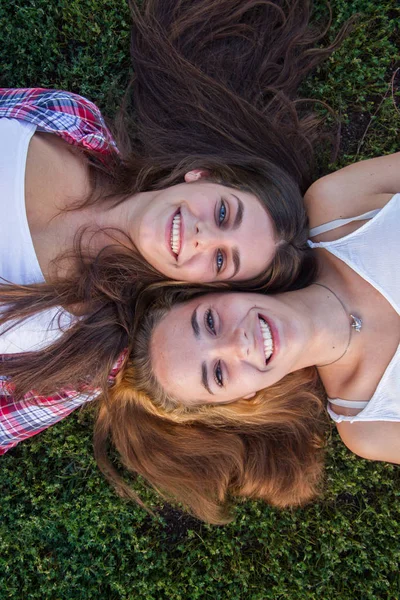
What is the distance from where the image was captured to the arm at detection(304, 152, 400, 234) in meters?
3.62

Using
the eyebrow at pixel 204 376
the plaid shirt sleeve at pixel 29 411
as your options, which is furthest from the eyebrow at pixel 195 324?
the plaid shirt sleeve at pixel 29 411

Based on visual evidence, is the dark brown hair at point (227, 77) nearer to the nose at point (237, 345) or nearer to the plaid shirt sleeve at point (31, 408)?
the nose at point (237, 345)

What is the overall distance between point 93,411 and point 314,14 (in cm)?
383

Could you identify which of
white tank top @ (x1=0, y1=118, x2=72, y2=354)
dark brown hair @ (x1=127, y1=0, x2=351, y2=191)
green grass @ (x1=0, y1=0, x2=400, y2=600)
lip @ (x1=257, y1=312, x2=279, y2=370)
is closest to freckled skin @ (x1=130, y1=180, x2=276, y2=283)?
lip @ (x1=257, y1=312, x2=279, y2=370)

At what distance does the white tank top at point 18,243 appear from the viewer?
3.35 metres

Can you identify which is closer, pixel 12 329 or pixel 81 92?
pixel 12 329

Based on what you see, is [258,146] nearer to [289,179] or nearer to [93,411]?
A: [289,179]

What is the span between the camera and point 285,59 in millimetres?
4074

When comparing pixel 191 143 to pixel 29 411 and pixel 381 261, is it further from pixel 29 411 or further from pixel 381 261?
pixel 29 411

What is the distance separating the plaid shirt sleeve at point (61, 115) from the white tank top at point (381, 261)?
188 centimetres

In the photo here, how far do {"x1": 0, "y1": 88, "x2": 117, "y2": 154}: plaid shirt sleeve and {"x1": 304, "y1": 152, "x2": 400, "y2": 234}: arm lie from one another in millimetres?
1643

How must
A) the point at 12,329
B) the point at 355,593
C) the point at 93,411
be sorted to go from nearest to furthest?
the point at 12,329
the point at 355,593
the point at 93,411

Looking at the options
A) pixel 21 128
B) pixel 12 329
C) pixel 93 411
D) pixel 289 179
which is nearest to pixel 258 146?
pixel 289 179

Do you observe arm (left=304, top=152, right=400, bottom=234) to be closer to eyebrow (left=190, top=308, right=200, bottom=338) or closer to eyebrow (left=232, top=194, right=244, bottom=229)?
eyebrow (left=232, top=194, right=244, bottom=229)
